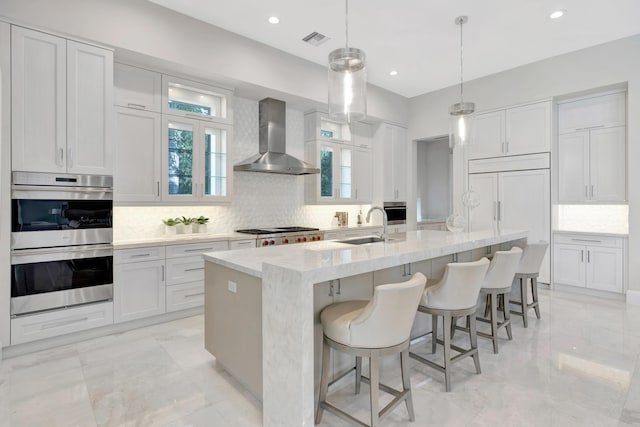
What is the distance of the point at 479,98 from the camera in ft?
18.5

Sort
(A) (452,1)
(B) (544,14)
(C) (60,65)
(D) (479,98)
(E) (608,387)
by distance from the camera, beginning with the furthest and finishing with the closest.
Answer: (D) (479,98) → (B) (544,14) → (A) (452,1) → (C) (60,65) → (E) (608,387)

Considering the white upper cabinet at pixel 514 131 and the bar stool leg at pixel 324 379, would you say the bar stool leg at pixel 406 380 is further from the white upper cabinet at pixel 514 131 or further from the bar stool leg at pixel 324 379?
the white upper cabinet at pixel 514 131

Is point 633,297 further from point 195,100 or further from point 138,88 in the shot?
point 138,88

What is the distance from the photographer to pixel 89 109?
317cm

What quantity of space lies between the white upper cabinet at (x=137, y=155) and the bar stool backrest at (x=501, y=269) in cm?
346

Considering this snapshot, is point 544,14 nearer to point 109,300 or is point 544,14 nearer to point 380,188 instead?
point 380,188

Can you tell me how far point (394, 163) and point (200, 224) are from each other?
12.5ft

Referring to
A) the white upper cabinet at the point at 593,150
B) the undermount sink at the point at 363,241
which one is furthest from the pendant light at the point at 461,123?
the white upper cabinet at the point at 593,150

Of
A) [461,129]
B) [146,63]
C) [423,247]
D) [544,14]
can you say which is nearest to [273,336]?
[423,247]

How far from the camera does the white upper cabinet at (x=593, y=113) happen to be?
452cm

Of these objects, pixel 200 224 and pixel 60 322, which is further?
pixel 200 224

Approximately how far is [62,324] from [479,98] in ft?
20.9

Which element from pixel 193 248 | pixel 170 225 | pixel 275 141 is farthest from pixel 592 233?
pixel 170 225

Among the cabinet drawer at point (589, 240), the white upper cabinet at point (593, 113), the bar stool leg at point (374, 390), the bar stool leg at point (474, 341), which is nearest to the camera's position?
the bar stool leg at point (374, 390)
